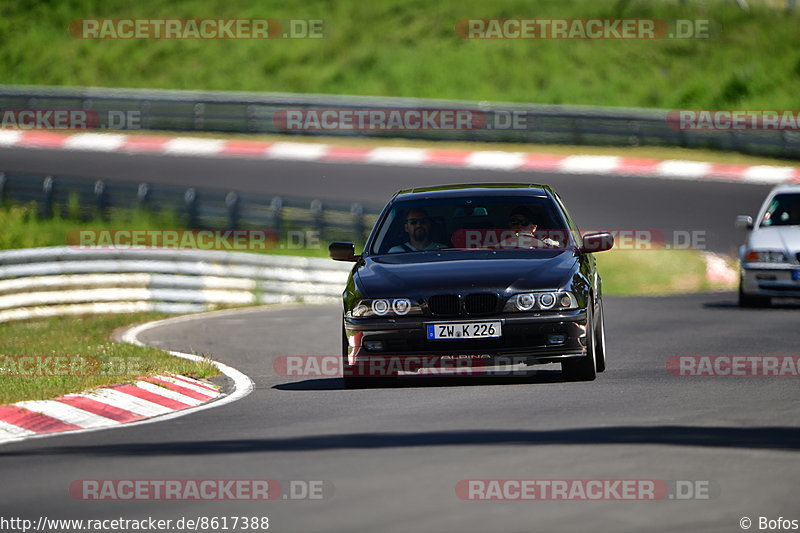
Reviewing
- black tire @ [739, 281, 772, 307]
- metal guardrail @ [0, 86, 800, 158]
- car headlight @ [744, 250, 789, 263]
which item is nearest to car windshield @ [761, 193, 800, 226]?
car headlight @ [744, 250, 789, 263]

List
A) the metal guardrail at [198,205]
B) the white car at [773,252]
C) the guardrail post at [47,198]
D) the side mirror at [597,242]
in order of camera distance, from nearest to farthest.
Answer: the side mirror at [597,242] < the white car at [773,252] < the metal guardrail at [198,205] < the guardrail post at [47,198]

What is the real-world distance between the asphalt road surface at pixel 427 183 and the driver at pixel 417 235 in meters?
13.6

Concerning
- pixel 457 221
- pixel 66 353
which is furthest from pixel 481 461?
pixel 66 353

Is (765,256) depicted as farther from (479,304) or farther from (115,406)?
(115,406)

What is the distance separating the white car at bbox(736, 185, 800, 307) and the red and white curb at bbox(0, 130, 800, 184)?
1047cm

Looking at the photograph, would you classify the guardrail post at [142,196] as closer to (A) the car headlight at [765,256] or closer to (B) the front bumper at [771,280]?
(B) the front bumper at [771,280]

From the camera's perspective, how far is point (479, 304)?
10.3 meters

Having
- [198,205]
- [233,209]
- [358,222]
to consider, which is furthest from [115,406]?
[198,205]

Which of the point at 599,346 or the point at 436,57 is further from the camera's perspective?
the point at 436,57

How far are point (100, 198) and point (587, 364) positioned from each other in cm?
1706

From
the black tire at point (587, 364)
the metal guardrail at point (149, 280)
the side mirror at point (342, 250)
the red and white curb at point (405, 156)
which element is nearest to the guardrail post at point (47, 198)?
the metal guardrail at point (149, 280)

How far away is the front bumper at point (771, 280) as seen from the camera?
1778 cm

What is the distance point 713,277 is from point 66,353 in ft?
44.0

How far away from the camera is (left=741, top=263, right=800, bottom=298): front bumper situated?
17781 millimetres
